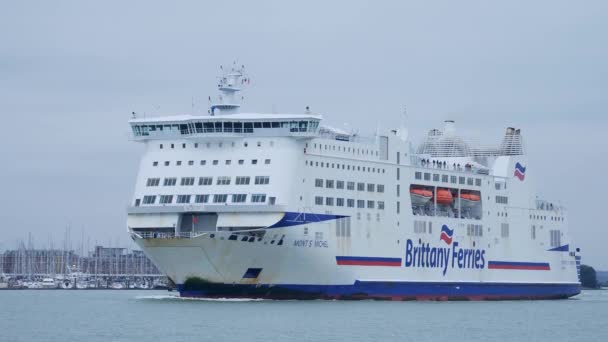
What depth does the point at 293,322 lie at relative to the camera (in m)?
41.2

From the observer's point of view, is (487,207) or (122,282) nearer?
(487,207)

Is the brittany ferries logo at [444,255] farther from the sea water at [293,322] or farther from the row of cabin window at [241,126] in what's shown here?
the row of cabin window at [241,126]

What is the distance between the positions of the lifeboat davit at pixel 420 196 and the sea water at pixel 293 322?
14.6 ft

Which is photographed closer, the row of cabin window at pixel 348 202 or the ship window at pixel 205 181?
the ship window at pixel 205 181

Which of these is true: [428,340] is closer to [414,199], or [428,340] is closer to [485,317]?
[485,317]

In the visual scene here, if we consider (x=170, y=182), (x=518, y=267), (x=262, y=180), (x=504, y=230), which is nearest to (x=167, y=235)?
(x=170, y=182)

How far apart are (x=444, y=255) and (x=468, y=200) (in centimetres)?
332

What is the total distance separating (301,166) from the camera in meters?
49.5

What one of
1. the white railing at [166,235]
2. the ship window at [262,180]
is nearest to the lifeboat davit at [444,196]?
the ship window at [262,180]

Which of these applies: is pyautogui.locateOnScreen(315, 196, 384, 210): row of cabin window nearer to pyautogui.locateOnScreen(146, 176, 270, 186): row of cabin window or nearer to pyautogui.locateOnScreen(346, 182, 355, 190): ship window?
pyautogui.locateOnScreen(346, 182, 355, 190): ship window

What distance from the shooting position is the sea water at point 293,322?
38125 mm

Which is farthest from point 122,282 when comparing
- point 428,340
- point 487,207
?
point 428,340

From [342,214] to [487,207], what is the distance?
10654mm

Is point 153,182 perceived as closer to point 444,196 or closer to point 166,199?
point 166,199
